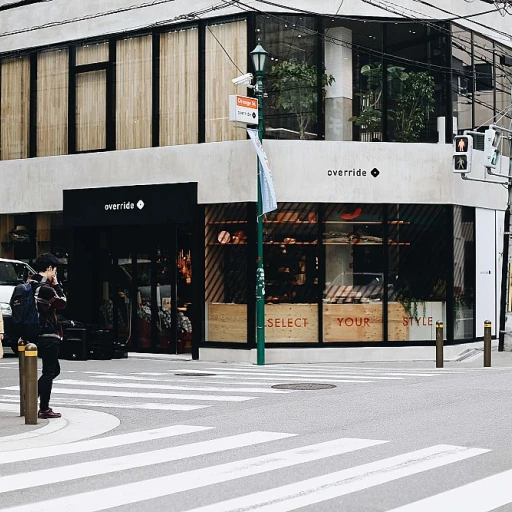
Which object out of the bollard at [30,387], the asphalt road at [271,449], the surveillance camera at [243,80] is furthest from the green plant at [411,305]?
the bollard at [30,387]

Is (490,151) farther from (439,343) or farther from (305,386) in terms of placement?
(305,386)

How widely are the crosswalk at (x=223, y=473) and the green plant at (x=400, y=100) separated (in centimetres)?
1347

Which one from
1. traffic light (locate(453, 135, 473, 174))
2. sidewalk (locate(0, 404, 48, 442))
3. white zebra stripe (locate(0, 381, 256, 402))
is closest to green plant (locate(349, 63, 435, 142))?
traffic light (locate(453, 135, 473, 174))

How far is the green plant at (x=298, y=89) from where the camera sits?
73.9 ft

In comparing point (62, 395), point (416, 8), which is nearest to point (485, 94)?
point (416, 8)

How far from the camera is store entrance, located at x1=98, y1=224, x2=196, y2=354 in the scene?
78.2 ft

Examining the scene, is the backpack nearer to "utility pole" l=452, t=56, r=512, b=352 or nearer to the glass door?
the glass door

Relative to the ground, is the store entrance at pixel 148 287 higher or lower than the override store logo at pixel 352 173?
lower

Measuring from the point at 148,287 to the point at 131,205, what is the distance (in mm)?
2079

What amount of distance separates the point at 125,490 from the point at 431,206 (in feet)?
53.8

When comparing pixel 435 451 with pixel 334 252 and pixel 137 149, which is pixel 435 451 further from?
pixel 137 149

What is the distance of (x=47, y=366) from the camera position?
12.2 m

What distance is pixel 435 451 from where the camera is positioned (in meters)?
9.51

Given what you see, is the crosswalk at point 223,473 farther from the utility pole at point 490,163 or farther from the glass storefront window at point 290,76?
the glass storefront window at point 290,76
